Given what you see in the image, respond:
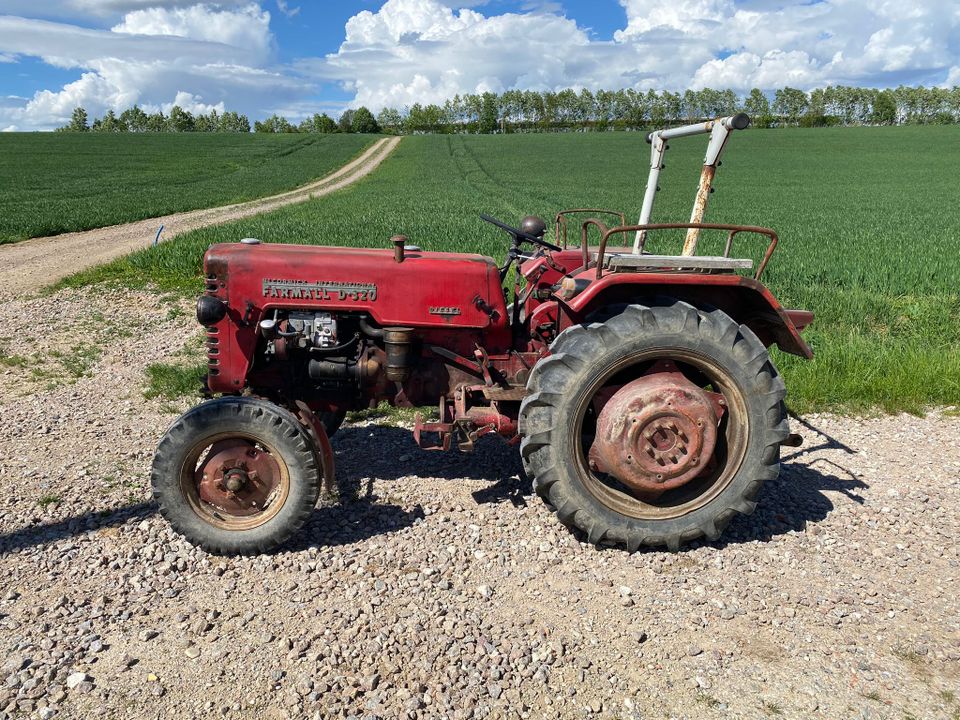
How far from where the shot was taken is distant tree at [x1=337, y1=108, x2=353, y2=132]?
95.6m

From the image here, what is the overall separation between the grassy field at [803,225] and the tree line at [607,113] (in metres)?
50.3

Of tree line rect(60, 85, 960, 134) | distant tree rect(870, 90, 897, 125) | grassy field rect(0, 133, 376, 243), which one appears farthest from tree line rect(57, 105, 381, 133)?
distant tree rect(870, 90, 897, 125)

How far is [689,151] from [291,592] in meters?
52.9

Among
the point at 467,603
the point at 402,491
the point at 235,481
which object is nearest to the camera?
the point at 467,603

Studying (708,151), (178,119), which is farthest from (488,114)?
(708,151)

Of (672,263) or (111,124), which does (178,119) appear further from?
(672,263)

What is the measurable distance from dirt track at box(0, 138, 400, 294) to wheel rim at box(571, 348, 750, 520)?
8.70m

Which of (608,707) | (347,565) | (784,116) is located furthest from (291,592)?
(784,116)

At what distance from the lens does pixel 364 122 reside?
94812mm

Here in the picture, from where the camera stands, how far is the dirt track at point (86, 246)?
9.87 meters

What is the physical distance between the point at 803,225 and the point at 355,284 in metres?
15.6

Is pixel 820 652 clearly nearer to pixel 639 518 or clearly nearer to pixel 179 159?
pixel 639 518

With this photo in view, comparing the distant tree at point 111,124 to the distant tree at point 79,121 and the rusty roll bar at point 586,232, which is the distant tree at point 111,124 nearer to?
the distant tree at point 79,121

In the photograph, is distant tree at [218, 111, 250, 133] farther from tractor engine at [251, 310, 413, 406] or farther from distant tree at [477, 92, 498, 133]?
tractor engine at [251, 310, 413, 406]
